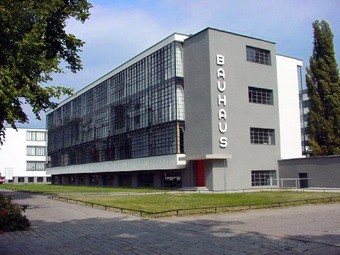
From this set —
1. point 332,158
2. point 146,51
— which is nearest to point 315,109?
point 332,158

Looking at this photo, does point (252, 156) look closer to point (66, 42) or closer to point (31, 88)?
point (66, 42)

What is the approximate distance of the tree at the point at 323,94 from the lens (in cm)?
4291

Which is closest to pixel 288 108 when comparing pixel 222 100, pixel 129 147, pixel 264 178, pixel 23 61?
pixel 264 178

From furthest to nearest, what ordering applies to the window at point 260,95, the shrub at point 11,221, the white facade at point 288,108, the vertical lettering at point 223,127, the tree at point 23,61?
the white facade at point 288,108
the window at point 260,95
the vertical lettering at point 223,127
the tree at point 23,61
the shrub at point 11,221

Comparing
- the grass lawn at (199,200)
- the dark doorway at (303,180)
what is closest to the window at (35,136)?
the grass lawn at (199,200)

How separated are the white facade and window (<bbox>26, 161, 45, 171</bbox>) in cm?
8482

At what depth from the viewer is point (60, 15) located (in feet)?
86.8

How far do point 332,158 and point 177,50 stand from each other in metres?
19.0

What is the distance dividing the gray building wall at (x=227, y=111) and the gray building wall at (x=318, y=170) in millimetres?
2321

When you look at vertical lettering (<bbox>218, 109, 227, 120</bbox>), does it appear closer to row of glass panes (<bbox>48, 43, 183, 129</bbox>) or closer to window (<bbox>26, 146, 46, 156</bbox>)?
row of glass panes (<bbox>48, 43, 183, 129</bbox>)

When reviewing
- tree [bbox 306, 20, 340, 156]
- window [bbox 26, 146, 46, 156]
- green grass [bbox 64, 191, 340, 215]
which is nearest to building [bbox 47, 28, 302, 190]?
tree [bbox 306, 20, 340, 156]

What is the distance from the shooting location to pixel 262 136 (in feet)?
141

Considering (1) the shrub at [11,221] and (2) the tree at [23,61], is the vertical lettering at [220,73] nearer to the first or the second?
(2) the tree at [23,61]

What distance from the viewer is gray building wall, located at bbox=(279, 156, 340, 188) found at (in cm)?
3600
